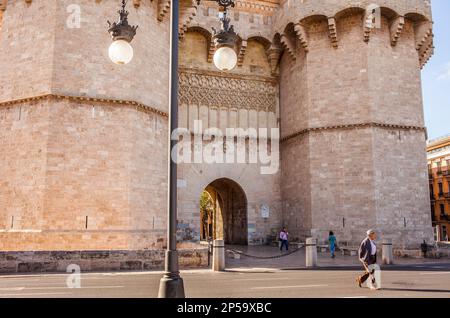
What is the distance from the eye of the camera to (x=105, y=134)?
50.8ft

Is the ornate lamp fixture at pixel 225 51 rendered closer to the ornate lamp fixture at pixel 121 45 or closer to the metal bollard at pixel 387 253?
the ornate lamp fixture at pixel 121 45

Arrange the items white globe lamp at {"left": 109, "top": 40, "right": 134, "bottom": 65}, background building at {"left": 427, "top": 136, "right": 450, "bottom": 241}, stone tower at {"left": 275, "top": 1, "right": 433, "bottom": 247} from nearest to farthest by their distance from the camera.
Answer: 1. white globe lamp at {"left": 109, "top": 40, "right": 134, "bottom": 65}
2. stone tower at {"left": 275, "top": 1, "right": 433, "bottom": 247}
3. background building at {"left": 427, "top": 136, "right": 450, "bottom": 241}

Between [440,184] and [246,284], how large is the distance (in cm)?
3514

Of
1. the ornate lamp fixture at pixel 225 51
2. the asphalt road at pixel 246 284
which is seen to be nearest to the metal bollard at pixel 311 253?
the asphalt road at pixel 246 284

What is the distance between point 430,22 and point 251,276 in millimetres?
15705

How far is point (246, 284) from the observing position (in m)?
8.88

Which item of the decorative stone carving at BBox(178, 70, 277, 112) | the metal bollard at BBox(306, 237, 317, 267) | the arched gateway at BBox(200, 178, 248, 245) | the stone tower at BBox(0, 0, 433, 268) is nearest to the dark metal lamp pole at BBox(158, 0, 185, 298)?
the metal bollard at BBox(306, 237, 317, 267)

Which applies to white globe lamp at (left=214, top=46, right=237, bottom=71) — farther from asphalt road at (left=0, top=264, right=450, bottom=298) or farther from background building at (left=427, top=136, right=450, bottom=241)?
background building at (left=427, top=136, right=450, bottom=241)

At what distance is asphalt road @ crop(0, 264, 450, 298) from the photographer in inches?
293

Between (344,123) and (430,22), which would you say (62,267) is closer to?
(344,123)

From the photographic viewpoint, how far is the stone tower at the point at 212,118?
14891mm

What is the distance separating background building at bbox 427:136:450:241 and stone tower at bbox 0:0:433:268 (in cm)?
1994

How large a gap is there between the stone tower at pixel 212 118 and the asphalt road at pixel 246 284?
16.1 ft

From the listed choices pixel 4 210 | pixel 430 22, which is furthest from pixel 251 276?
pixel 430 22
